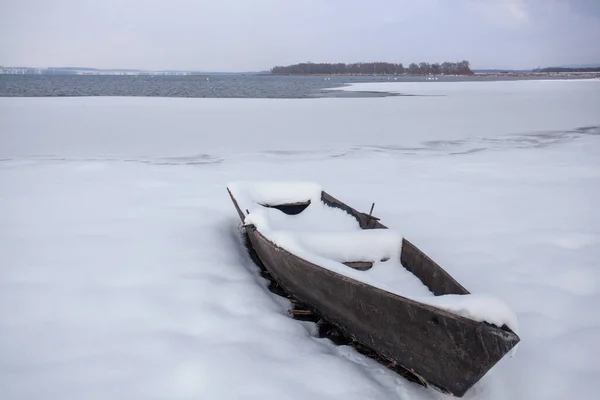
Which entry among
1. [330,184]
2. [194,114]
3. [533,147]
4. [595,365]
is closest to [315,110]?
[194,114]

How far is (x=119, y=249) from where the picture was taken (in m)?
5.35

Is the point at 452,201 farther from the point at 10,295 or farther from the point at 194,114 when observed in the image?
the point at 194,114

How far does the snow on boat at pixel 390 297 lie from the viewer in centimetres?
287

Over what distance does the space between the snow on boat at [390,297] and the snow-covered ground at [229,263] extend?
29 cm

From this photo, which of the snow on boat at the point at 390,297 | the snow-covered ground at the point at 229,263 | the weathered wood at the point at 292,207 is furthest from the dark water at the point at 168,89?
the snow on boat at the point at 390,297

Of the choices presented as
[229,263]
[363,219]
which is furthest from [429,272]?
[229,263]

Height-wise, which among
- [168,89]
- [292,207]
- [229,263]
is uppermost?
[168,89]

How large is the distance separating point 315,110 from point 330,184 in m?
14.8

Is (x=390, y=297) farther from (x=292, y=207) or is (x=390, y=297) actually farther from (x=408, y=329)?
(x=292, y=207)

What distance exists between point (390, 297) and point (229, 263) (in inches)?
102

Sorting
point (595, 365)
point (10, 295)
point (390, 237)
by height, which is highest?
point (390, 237)

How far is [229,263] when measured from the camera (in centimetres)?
533

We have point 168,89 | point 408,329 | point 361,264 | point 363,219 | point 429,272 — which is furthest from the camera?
point 168,89

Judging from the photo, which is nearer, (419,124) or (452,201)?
(452,201)
